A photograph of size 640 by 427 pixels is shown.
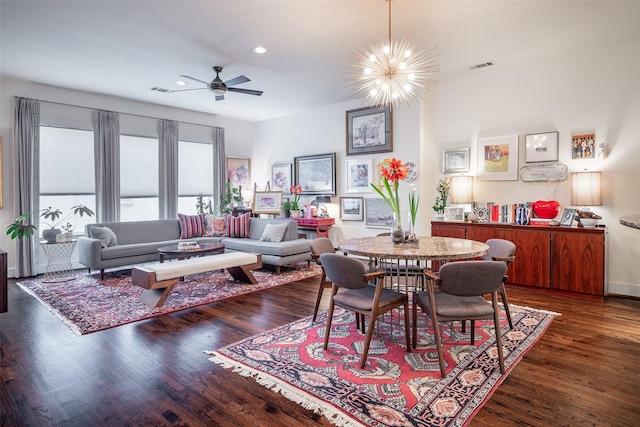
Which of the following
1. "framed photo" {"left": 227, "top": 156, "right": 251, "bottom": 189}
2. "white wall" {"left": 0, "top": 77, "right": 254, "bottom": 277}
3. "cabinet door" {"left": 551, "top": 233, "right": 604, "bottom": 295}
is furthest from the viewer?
"framed photo" {"left": 227, "top": 156, "right": 251, "bottom": 189}

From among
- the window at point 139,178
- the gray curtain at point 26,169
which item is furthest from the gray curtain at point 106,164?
the gray curtain at point 26,169

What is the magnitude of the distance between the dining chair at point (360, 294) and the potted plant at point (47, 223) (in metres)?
4.86

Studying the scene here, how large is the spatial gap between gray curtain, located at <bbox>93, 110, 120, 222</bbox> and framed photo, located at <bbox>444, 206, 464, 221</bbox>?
5.79 meters

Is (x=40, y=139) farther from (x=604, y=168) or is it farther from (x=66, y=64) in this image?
(x=604, y=168)

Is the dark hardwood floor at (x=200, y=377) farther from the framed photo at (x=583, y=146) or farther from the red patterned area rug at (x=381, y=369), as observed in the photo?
the framed photo at (x=583, y=146)

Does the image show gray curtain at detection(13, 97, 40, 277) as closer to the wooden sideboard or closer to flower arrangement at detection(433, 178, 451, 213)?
flower arrangement at detection(433, 178, 451, 213)

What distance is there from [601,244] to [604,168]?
104 cm

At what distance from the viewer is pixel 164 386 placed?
7.91 ft

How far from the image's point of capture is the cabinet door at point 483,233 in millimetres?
4999

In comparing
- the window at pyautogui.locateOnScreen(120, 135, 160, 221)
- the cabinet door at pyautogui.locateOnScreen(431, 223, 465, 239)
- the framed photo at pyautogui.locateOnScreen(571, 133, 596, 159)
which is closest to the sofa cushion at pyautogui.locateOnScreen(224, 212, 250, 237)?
the window at pyautogui.locateOnScreen(120, 135, 160, 221)

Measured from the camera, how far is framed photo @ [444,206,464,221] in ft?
18.0

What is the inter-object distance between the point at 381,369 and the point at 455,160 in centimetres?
418

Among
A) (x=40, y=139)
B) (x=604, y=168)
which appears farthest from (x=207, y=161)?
(x=604, y=168)

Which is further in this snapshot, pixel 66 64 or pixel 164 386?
pixel 66 64
